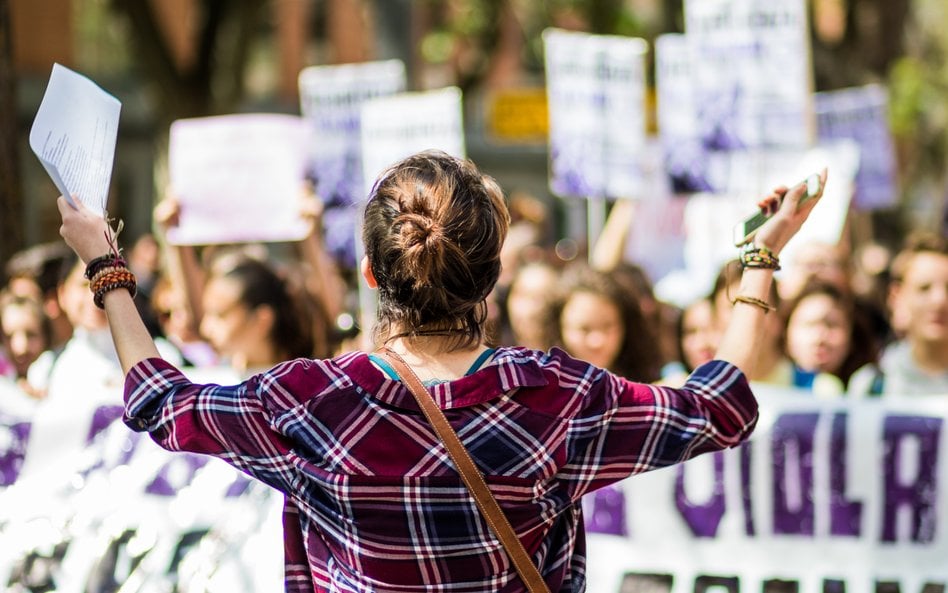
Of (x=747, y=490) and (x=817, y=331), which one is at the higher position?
(x=817, y=331)

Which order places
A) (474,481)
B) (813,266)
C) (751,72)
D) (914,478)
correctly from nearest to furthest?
1. (474,481)
2. (914,478)
3. (813,266)
4. (751,72)

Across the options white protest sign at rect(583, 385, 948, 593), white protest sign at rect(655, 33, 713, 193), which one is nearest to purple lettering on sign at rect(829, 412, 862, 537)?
white protest sign at rect(583, 385, 948, 593)

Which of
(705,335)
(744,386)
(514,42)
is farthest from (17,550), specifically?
(514,42)

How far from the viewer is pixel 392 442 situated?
221 cm

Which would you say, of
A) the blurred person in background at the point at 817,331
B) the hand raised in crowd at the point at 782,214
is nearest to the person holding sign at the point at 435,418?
the hand raised in crowd at the point at 782,214

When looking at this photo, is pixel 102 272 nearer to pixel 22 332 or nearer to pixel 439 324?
pixel 439 324

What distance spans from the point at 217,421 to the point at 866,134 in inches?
315

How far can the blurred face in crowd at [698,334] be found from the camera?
515 centimetres

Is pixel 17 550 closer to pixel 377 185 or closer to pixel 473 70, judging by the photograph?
pixel 377 185

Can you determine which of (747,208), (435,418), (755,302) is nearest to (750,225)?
(755,302)

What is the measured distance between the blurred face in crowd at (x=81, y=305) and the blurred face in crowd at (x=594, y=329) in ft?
5.63

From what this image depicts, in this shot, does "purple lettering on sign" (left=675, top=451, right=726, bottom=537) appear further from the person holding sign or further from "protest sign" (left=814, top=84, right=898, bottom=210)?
"protest sign" (left=814, top=84, right=898, bottom=210)

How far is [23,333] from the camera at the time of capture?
16.2ft

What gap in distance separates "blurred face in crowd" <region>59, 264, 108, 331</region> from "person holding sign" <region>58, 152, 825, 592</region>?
9.47 feet
